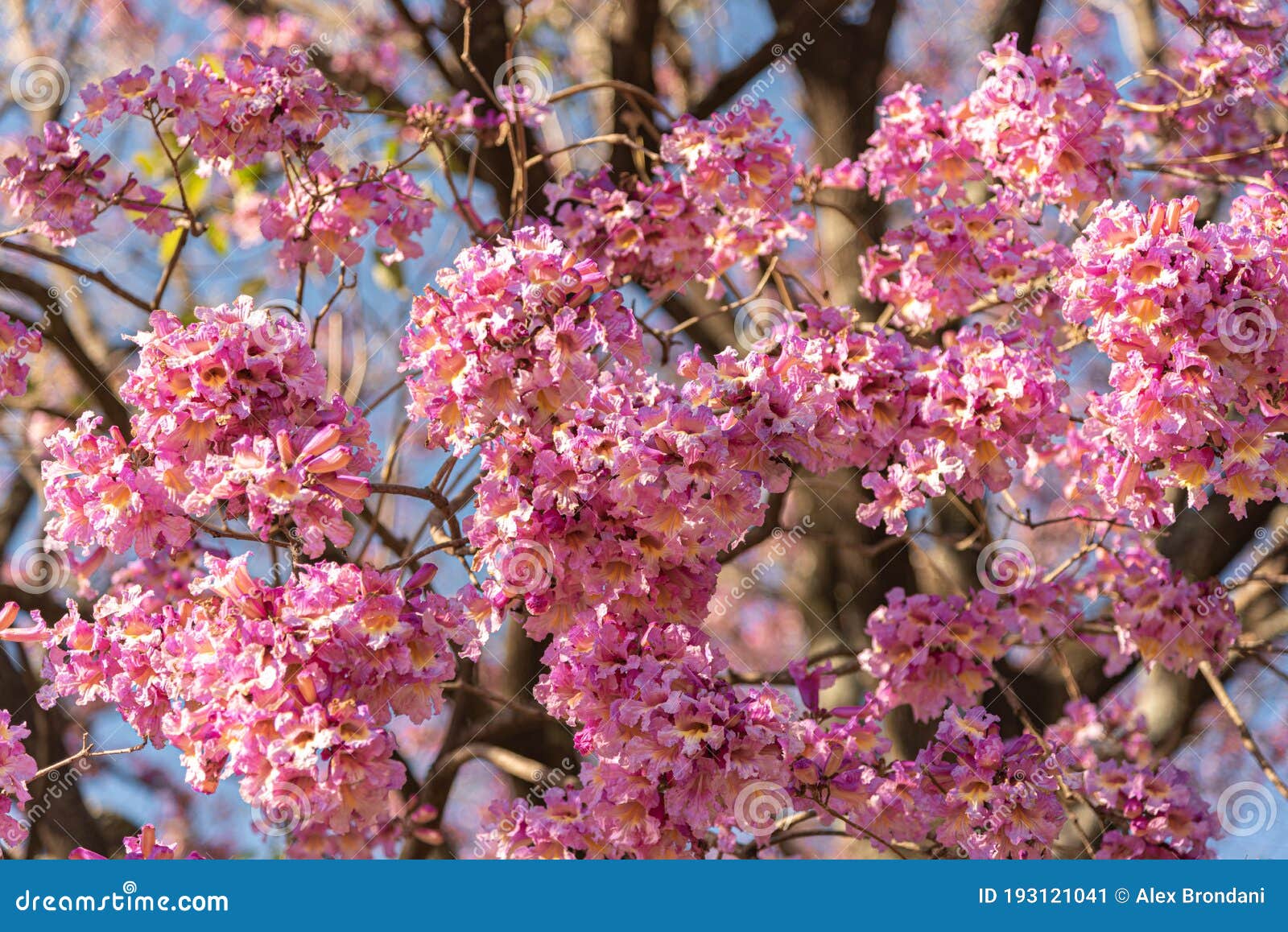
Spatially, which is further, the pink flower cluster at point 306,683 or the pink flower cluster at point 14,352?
the pink flower cluster at point 14,352

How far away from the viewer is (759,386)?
2.17 metres

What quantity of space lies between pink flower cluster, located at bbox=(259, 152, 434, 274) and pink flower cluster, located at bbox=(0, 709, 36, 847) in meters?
1.25

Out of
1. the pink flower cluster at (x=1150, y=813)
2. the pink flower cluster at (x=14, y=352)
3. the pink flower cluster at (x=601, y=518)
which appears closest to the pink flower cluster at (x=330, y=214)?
the pink flower cluster at (x=14, y=352)

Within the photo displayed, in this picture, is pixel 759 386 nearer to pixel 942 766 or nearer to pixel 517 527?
pixel 517 527

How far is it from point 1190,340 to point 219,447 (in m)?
1.69

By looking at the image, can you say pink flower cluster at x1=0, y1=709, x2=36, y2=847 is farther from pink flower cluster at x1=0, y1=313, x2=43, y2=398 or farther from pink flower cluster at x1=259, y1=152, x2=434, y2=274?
pink flower cluster at x1=259, y1=152, x2=434, y2=274

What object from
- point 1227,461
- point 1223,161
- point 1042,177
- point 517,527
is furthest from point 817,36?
point 517,527

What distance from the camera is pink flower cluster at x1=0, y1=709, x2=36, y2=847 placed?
221 cm

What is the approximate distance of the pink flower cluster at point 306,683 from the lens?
182 cm

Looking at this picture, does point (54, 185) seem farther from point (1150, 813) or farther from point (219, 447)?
point (1150, 813)

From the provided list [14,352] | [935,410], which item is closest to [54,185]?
[14,352]

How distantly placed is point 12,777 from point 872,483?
1746mm

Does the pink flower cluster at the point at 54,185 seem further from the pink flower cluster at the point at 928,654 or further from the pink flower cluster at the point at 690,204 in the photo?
the pink flower cluster at the point at 928,654

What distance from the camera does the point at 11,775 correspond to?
225 centimetres
